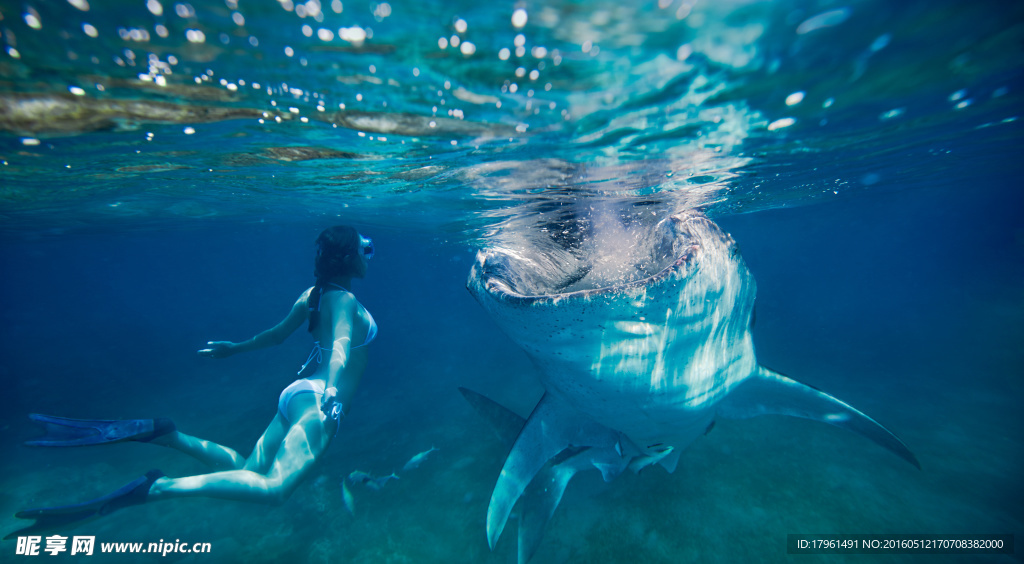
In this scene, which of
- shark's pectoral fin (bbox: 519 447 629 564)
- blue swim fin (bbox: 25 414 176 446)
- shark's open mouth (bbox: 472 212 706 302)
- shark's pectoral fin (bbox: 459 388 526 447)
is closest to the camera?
shark's open mouth (bbox: 472 212 706 302)

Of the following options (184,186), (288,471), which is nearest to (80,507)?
(288,471)

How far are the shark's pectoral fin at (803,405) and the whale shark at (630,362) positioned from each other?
2 centimetres

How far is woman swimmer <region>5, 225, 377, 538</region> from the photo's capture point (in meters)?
3.79

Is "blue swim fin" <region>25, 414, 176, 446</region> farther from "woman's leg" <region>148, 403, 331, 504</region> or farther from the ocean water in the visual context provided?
the ocean water

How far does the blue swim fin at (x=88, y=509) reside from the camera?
368 centimetres

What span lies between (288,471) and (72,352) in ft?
152

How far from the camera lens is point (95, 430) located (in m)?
4.14

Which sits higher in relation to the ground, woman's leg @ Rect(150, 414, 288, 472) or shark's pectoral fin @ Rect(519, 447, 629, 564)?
woman's leg @ Rect(150, 414, 288, 472)

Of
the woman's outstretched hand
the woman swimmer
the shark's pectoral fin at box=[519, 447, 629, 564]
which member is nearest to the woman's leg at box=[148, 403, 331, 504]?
Result: the woman swimmer

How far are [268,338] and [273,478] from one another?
3.02 m

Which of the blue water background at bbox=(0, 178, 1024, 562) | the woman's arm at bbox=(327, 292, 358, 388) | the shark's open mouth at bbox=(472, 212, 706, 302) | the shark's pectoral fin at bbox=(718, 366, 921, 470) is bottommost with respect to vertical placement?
the blue water background at bbox=(0, 178, 1024, 562)

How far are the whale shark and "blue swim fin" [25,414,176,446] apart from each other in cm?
394

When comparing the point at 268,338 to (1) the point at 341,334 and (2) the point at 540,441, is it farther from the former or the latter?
(2) the point at 540,441

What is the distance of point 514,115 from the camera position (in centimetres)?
493
